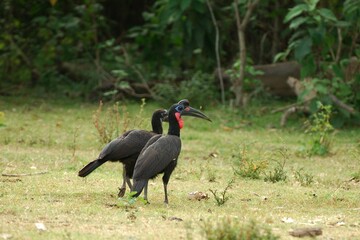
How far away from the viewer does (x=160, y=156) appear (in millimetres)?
8078

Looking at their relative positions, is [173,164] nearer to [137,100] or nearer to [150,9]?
[137,100]

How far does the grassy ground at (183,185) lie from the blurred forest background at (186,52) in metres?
0.81

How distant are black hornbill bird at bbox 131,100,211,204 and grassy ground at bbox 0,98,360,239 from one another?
0.26m

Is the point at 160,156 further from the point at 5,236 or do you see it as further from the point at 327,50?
the point at 327,50

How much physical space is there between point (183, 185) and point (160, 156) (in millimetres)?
1522

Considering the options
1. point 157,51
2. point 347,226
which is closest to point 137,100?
point 157,51

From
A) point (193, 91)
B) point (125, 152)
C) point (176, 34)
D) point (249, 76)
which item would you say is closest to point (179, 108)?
point (125, 152)

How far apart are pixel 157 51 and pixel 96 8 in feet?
5.45

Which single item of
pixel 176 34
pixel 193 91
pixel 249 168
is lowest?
pixel 193 91

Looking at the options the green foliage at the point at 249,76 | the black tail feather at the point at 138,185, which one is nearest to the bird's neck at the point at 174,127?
the black tail feather at the point at 138,185

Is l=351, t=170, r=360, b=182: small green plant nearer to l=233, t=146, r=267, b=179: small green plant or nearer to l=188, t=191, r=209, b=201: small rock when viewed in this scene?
l=233, t=146, r=267, b=179: small green plant

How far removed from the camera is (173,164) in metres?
8.26

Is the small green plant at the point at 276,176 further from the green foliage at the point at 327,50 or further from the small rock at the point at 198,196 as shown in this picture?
the green foliage at the point at 327,50

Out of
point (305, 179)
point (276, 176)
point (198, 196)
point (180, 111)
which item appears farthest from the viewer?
point (305, 179)
